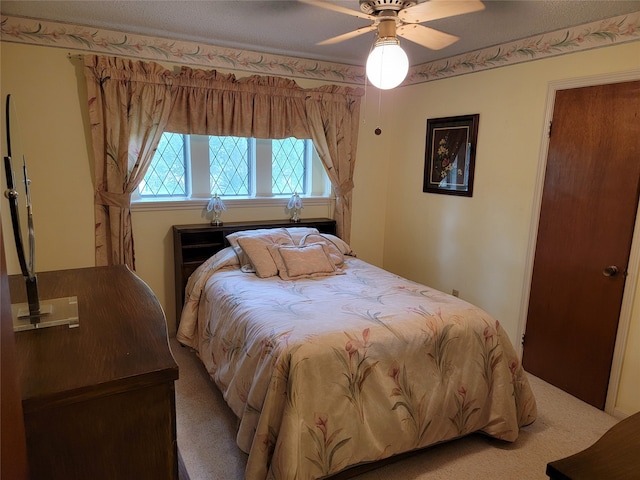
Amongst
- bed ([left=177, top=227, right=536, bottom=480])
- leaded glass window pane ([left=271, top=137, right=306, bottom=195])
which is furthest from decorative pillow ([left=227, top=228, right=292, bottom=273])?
leaded glass window pane ([left=271, top=137, right=306, bottom=195])

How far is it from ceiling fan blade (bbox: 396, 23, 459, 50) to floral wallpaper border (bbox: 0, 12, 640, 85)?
988mm

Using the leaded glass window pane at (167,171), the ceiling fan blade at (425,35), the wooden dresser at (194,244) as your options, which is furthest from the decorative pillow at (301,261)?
the ceiling fan blade at (425,35)

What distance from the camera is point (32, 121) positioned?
116 inches

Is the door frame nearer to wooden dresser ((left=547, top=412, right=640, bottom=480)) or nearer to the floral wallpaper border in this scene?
the floral wallpaper border

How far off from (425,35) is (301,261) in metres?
1.68

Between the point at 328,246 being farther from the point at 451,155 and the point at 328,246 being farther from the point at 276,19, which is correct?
the point at 276,19

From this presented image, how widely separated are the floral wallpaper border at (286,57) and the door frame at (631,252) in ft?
0.69

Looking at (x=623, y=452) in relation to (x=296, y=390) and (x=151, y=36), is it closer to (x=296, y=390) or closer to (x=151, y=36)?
(x=296, y=390)

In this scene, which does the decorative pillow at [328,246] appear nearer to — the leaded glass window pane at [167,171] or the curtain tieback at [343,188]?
the curtain tieback at [343,188]

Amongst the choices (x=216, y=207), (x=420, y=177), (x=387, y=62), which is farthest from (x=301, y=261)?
(x=420, y=177)

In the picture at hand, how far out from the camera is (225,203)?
370cm

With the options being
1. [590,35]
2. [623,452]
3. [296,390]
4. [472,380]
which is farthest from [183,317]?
[590,35]

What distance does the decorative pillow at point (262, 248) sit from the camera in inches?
120

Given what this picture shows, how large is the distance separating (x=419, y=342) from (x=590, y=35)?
7.41 feet
